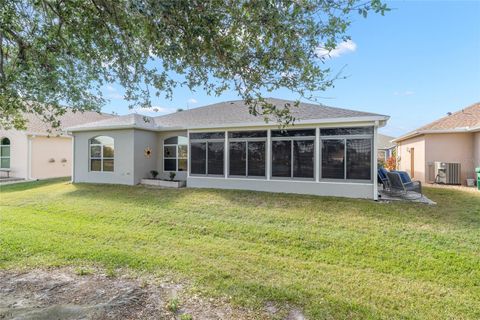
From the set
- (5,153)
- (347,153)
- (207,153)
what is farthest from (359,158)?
(5,153)

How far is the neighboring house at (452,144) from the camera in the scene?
1524cm

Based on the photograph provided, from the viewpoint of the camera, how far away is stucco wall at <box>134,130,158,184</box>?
1505 cm

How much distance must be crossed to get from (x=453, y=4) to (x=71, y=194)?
16255 mm

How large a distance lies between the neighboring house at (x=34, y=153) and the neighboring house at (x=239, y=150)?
4.45 metres

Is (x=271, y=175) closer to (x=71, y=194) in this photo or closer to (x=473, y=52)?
(x=71, y=194)

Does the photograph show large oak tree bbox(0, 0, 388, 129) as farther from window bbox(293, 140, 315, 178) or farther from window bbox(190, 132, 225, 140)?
window bbox(190, 132, 225, 140)

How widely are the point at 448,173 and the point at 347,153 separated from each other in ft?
27.0

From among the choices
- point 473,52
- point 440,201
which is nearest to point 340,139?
point 440,201

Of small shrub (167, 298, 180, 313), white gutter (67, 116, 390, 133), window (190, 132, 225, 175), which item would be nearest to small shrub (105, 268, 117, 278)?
small shrub (167, 298, 180, 313)

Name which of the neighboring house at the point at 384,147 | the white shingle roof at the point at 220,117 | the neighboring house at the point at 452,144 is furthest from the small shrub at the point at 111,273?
the neighboring house at the point at 384,147

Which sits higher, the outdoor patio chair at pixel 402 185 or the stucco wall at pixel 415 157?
the stucco wall at pixel 415 157

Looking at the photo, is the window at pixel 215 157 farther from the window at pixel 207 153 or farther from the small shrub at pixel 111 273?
the small shrub at pixel 111 273

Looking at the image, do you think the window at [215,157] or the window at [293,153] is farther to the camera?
the window at [215,157]

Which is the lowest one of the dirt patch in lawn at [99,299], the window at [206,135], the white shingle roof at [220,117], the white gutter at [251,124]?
the dirt patch in lawn at [99,299]
